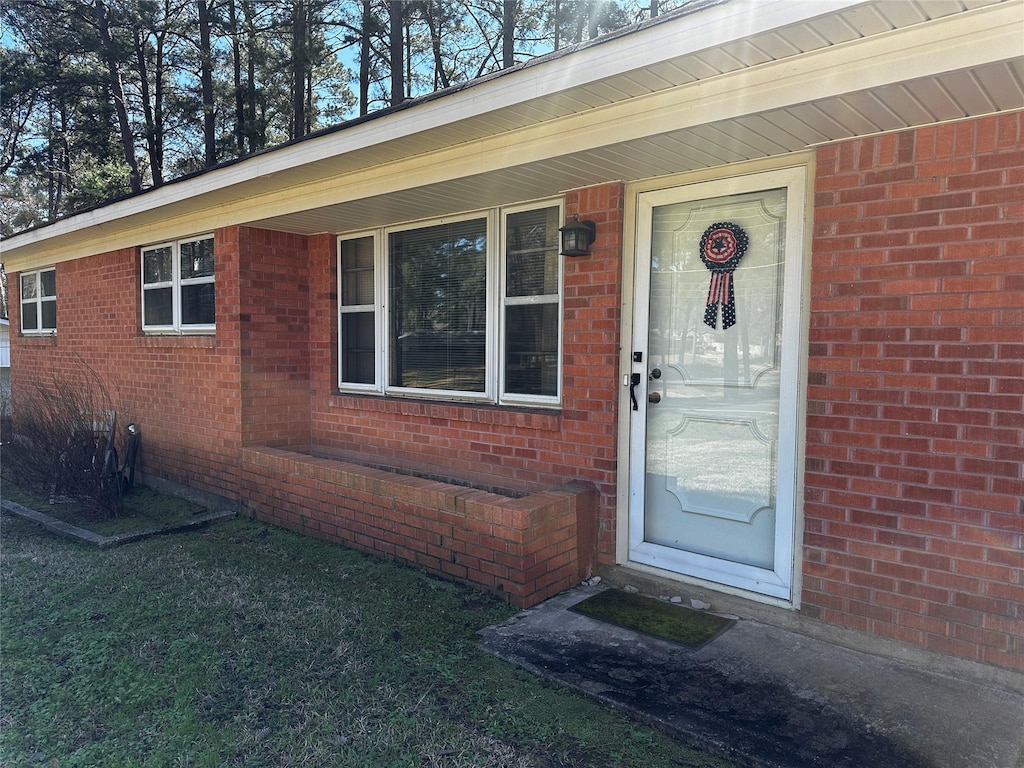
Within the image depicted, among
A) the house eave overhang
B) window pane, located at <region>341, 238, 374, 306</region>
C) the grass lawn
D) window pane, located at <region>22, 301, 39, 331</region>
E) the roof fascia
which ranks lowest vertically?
the grass lawn

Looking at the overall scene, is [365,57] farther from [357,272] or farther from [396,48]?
[357,272]

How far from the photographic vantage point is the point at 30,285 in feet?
33.6

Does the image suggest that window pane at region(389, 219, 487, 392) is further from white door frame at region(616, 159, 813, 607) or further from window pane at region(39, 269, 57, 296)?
window pane at region(39, 269, 57, 296)

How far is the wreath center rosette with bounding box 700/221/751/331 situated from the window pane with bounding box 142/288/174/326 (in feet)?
19.2

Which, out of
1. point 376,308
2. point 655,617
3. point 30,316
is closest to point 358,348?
point 376,308

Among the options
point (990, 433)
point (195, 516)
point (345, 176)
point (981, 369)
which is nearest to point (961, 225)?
point (981, 369)

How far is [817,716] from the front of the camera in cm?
274

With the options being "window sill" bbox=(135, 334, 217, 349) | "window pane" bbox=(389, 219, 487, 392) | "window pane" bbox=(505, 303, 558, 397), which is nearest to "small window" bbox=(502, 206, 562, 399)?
"window pane" bbox=(505, 303, 558, 397)

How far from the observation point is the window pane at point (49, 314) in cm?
962

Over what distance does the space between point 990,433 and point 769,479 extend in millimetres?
1093

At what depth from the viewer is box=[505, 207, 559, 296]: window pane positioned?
473 cm

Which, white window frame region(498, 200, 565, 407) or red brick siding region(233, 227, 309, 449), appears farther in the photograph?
red brick siding region(233, 227, 309, 449)

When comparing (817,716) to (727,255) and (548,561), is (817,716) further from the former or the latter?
(727,255)

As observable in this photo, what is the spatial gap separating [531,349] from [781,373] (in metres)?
1.83
